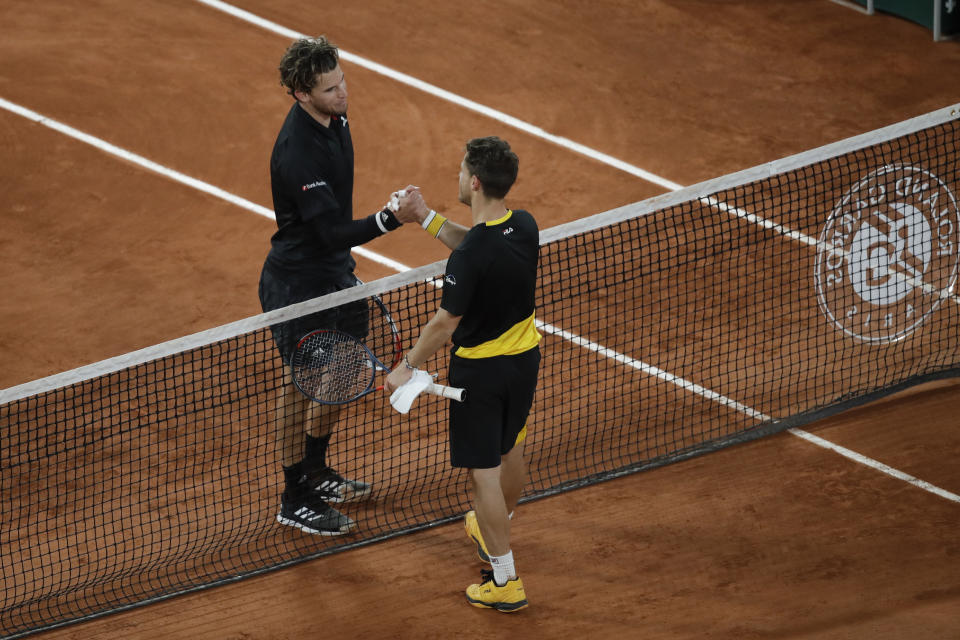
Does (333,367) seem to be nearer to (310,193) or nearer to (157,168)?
(310,193)

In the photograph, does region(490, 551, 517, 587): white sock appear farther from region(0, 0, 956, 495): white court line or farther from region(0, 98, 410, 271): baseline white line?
region(0, 98, 410, 271): baseline white line

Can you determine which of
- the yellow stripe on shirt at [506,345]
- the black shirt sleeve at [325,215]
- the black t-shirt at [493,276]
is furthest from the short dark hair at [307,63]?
the yellow stripe on shirt at [506,345]

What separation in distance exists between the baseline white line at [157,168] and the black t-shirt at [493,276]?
3682 mm

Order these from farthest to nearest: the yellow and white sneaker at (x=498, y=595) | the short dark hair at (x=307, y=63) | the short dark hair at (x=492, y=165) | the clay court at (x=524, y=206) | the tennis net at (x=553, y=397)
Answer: the tennis net at (x=553, y=397) < the clay court at (x=524, y=206) < the yellow and white sneaker at (x=498, y=595) < the short dark hair at (x=307, y=63) < the short dark hair at (x=492, y=165)

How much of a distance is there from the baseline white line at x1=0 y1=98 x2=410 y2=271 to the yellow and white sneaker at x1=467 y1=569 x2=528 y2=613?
11.7 feet

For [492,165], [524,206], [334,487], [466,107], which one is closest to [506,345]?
[492,165]

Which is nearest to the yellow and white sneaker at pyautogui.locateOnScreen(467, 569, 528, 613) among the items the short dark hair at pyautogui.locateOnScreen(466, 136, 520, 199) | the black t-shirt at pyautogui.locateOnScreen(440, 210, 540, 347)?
the black t-shirt at pyautogui.locateOnScreen(440, 210, 540, 347)

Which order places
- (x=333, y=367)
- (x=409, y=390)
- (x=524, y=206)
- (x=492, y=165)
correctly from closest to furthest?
(x=492, y=165)
(x=409, y=390)
(x=333, y=367)
(x=524, y=206)

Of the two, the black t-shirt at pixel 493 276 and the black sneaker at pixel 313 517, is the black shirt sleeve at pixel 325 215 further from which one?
the black sneaker at pixel 313 517

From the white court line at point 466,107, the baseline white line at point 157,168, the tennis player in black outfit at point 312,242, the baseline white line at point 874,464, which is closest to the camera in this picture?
the tennis player in black outfit at point 312,242

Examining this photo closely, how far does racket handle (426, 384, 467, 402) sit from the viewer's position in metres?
6.11

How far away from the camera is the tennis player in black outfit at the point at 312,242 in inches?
255

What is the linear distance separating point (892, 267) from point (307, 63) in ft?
14.4

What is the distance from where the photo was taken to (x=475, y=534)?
7051 millimetres
